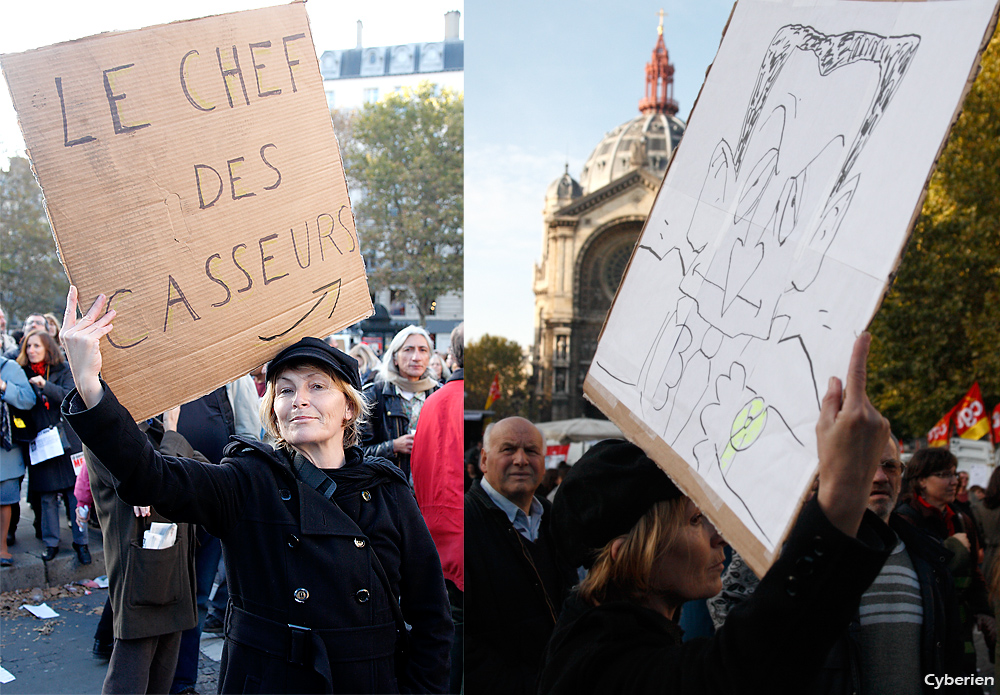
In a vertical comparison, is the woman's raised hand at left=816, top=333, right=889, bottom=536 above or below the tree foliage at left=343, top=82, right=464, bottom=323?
above

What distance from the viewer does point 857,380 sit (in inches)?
47.8

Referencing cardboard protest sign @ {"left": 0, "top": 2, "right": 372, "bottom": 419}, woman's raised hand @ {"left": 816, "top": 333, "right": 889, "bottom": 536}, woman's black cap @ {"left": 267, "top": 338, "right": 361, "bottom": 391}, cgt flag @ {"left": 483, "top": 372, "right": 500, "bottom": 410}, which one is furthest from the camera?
cgt flag @ {"left": 483, "top": 372, "right": 500, "bottom": 410}

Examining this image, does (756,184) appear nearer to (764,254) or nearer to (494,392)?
(764,254)

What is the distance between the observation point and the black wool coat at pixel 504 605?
242 cm

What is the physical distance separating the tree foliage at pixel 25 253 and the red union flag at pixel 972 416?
1562 cm

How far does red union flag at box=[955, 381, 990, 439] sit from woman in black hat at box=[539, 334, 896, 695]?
26.9ft

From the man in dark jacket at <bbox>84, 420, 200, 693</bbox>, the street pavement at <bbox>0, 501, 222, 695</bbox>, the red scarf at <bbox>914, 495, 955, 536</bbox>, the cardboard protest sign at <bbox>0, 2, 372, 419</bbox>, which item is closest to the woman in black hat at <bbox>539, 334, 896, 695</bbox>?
the cardboard protest sign at <bbox>0, 2, 372, 419</bbox>

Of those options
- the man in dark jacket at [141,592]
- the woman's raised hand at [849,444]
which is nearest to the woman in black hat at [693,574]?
the woman's raised hand at [849,444]

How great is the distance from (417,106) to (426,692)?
2860cm

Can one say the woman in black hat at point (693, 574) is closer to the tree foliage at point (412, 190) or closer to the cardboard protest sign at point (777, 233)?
the cardboard protest sign at point (777, 233)

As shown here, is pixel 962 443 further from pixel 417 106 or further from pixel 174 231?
pixel 417 106

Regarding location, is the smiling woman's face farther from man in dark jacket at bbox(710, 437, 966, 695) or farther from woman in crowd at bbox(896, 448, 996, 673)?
woman in crowd at bbox(896, 448, 996, 673)

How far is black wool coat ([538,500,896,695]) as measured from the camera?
1280 millimetres

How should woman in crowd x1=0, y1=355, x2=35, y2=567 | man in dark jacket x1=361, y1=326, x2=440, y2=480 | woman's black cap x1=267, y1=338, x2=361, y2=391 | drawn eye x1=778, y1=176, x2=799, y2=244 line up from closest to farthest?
drawn eye x1=778, y1=176, x2=799, y2=244, woman's black cap x1=267, y1=338, x2=361, y2=391, man in dark jacket x1=361, y1=326, x2=440, y2=480, woman in crowd x1=0, y1=355, x2=35, y2=567
